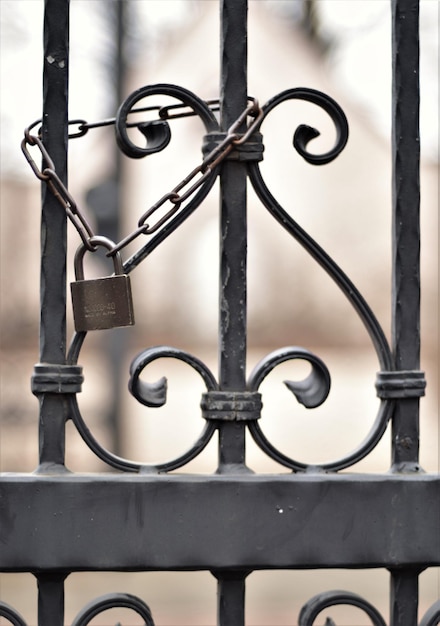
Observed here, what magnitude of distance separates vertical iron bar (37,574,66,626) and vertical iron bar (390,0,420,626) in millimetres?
323

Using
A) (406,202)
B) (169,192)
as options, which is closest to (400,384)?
(406,202)

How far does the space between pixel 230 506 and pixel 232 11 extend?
480 mm

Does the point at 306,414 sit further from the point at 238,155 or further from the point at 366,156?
the point at 238,155

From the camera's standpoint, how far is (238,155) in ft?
2.65

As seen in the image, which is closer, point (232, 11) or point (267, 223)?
point (232, 11)

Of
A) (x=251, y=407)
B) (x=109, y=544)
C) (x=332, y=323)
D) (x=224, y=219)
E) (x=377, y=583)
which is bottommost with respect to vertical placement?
(x=377, y=583)

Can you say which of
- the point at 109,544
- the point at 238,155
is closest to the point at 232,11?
the point at 238,155

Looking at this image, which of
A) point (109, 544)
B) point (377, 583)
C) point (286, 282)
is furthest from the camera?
point (286, 282)

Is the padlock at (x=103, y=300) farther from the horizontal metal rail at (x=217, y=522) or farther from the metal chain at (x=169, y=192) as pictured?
the horizontal metal rail at (x=217, y=522)

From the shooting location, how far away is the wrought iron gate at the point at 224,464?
0.79 m

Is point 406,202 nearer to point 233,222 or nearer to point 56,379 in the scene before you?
point 233,222

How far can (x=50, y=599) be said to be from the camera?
0.79 m

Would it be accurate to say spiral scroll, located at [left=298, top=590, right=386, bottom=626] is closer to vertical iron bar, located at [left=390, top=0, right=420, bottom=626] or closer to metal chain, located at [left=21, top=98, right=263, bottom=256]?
vertical iron bar, located at [left=390, top=0, right=420, bottom=626]

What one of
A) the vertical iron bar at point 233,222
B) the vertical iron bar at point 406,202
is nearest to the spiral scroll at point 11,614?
the vertical iron bar at point 233,222
